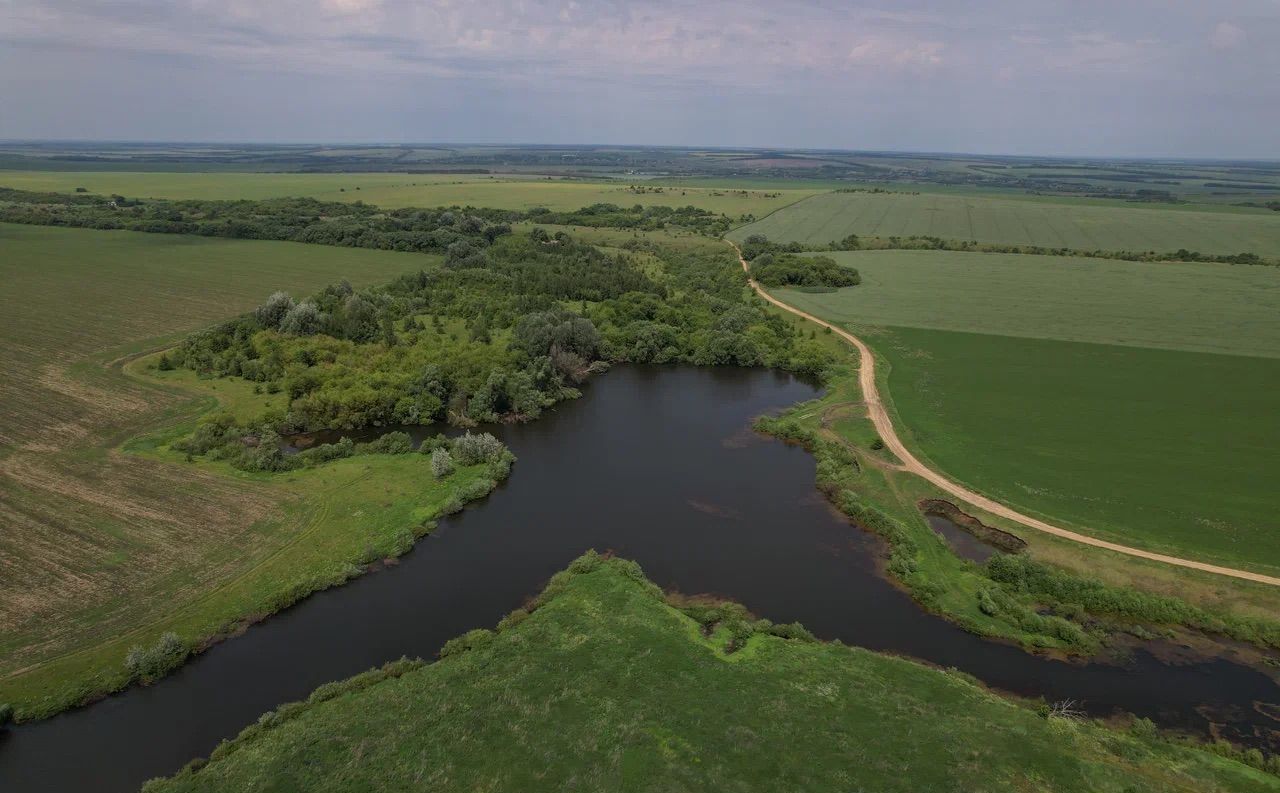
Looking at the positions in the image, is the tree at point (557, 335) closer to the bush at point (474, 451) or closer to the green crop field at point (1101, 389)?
the bush at point (474, 451)

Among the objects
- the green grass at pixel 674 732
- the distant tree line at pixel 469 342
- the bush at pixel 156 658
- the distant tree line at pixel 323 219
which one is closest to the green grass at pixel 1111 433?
the distant tree line at pixel 469 342

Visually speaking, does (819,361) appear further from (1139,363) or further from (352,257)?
(352,257)

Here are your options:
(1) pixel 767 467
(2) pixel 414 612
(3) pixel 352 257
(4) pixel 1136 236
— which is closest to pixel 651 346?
(1) pixel 767 467

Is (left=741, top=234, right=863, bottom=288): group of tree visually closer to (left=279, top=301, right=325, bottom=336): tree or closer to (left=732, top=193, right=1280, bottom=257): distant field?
(left=732, top=193, right=1280, bottom=257): distant field

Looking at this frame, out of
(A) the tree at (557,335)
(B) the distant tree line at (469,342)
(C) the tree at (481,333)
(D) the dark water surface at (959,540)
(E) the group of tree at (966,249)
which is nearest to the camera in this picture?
(D) the dark water surface at (959,540)

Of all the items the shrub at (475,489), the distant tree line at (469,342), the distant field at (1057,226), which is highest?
the distant field at (1057,226)

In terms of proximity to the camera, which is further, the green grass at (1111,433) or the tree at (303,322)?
the tree at (303,322)
